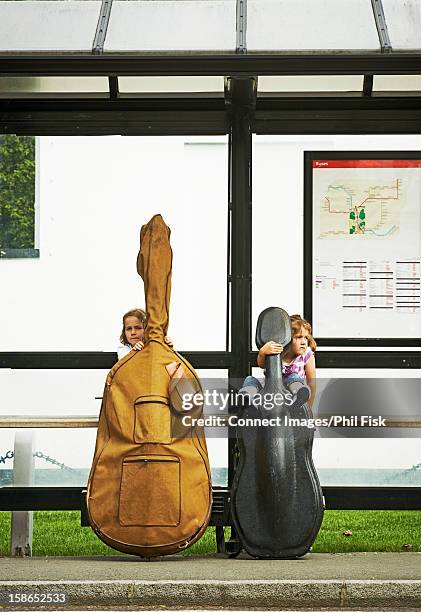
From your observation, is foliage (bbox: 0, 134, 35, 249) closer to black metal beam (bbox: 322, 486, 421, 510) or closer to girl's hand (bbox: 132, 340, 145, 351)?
girl's hand (bbox: 132, 340, 145, 351)

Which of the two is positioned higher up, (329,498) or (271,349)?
(271,349)

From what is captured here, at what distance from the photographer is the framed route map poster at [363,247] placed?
8.55 metres

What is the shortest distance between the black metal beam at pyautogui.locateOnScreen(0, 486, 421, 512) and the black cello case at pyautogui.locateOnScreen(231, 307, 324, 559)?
0.59 m

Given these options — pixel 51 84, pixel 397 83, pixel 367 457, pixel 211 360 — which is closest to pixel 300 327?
pixel 211 360

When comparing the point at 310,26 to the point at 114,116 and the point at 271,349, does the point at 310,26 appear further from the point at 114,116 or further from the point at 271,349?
the point at 271,349

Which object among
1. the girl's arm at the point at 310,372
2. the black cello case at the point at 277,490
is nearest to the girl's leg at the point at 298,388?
the black cello case at the point at 277,490

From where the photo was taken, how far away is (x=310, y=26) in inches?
310

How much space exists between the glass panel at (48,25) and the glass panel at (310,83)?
108 cm

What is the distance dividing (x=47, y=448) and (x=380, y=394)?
2026 millimetres

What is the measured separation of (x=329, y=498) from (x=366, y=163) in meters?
2.03

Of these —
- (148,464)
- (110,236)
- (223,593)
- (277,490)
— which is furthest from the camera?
(110,236)

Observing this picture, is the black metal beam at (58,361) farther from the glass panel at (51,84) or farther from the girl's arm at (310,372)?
the glass panel at (51,84)

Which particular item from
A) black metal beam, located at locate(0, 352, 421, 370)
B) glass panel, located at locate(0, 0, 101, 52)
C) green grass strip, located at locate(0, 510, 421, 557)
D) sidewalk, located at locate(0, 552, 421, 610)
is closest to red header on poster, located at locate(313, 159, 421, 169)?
black metal beam, located at locate(0, 352, 421, 370)

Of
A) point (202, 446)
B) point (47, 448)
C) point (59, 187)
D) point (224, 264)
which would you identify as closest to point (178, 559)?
point (202, 446)
